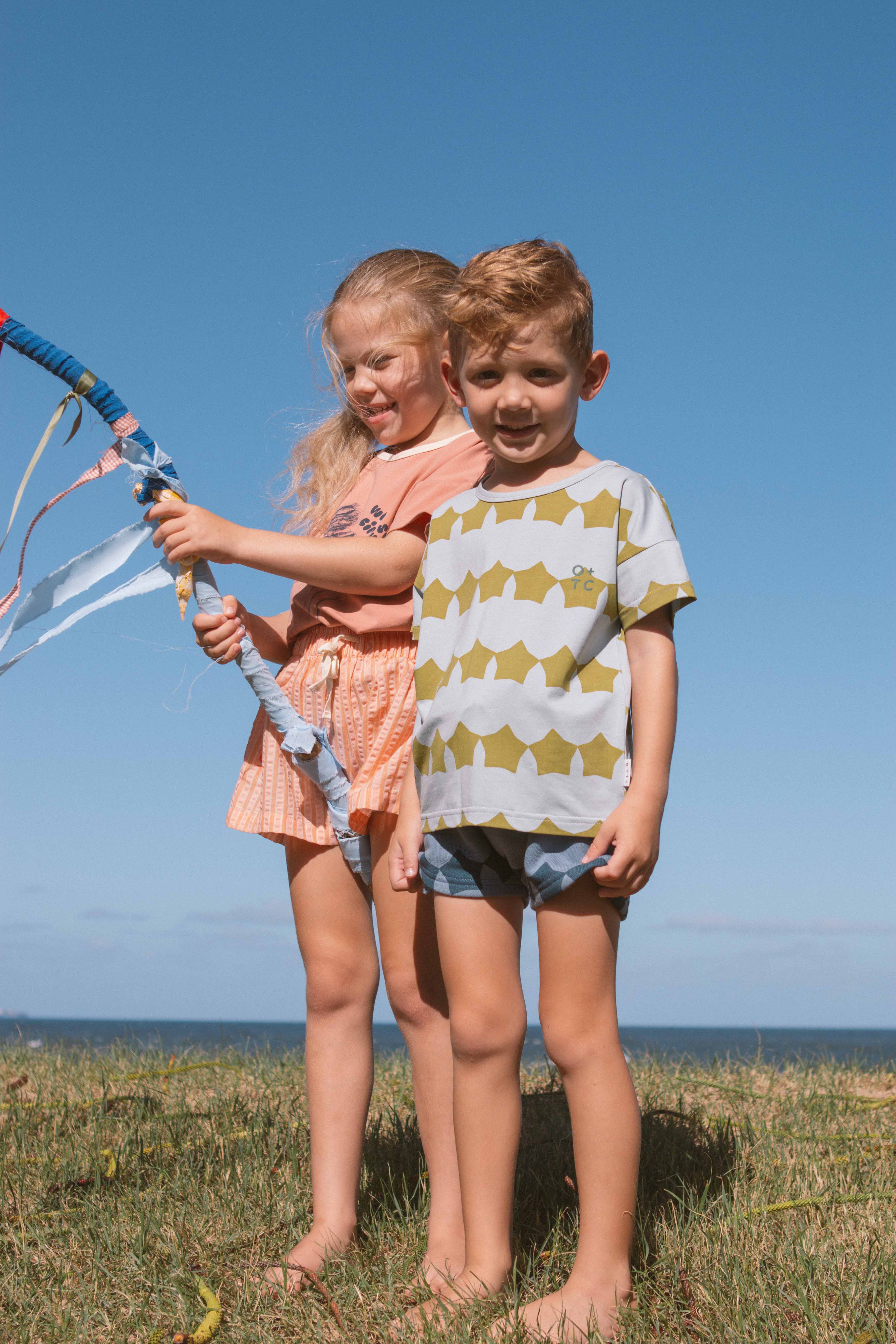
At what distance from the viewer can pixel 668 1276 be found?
203 centimetres

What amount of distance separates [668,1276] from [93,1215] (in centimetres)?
124

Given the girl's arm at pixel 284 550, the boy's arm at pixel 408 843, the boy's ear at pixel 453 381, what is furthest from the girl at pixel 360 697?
the boy's ear at pixel 453 381

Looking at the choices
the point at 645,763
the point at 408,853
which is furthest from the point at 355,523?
the point at 645,763

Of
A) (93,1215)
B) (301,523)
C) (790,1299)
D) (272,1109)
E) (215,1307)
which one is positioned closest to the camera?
(790,1299)

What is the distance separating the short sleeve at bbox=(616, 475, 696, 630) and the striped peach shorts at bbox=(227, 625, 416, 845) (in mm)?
556

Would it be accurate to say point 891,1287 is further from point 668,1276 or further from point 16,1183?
point 16,1183

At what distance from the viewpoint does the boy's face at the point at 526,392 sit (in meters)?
1.96

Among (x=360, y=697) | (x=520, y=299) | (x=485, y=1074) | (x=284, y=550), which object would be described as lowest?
(x=485, y=1074)

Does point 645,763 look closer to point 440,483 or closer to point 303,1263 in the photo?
point 440,483

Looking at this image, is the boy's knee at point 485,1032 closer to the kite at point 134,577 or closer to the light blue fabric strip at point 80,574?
the kite at point 134,577

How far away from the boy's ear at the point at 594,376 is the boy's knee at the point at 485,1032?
114 centimetres

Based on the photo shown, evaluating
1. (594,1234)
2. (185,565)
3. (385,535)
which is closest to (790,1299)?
(594,1234)

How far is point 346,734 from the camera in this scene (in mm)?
2326

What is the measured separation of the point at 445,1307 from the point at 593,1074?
45cm
